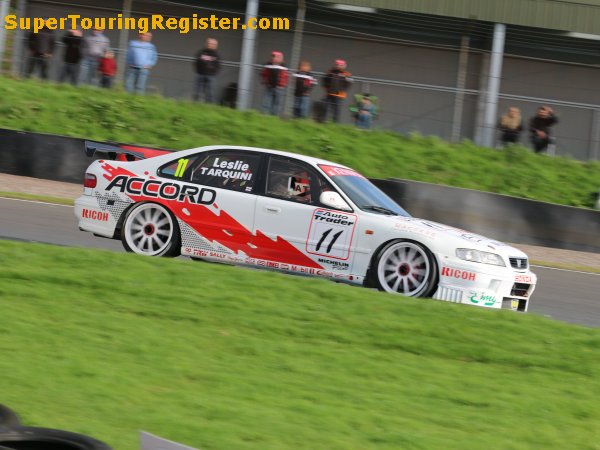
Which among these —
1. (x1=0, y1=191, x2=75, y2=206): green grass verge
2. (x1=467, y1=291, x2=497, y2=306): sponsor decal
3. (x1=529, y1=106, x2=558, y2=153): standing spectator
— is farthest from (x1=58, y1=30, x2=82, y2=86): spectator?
(x1=467, y1=291, x2=497, y2=306): sponsor decal

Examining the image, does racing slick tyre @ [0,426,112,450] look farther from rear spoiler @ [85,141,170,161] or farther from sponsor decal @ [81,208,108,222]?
rear spoiler @ [85,141,170,161]

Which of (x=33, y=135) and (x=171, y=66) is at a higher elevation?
(x=171, y=66)

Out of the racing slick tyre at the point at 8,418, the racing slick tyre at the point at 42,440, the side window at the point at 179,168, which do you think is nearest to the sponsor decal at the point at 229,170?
the side window at the point at 179,168

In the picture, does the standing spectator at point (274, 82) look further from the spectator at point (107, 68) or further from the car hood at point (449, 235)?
the car hood at point (449, 235)

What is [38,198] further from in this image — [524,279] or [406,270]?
[524,279]

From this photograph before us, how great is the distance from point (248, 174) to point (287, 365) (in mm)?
4244

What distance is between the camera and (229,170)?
10273mm

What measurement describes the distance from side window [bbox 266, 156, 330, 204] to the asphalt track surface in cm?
259

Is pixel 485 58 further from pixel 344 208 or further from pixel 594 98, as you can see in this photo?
pixel 344 208

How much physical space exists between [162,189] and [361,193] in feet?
6.49

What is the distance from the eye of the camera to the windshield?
9.91m

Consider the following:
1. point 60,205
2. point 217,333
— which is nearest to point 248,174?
point 217,333

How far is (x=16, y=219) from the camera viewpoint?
13742mm

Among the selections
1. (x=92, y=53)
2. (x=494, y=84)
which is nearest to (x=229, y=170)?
(x=92, y=53)
